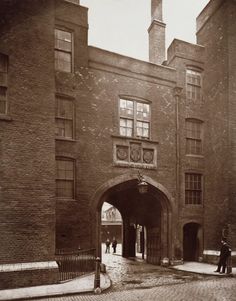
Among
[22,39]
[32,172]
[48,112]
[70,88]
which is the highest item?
[22,39]

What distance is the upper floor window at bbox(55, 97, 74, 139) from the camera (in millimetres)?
14836

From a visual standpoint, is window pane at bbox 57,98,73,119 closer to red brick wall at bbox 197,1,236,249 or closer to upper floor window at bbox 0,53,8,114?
upper floor window at bbox 0,53,8,114

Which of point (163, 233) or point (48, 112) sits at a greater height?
point (48, 112)

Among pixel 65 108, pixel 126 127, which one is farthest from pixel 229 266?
pixel 65 108

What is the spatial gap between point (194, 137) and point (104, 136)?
5.45m

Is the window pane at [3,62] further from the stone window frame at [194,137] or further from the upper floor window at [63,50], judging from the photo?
the stone window frame at [194,137]

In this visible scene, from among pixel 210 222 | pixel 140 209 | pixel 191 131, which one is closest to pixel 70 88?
pixel 191 131

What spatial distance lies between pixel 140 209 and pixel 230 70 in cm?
913

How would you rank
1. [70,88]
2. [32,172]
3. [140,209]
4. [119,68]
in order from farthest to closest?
[140,209], [119,68], [70,88], [32,172]

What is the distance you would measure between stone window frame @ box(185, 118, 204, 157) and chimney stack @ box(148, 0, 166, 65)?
4.52 metres

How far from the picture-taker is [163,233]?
17250mm

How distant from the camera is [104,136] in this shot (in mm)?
15789

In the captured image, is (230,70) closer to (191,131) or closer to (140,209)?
(191,131)

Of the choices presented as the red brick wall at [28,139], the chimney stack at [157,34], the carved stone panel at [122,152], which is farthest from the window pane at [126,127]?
the chimney stack at [157,34]
